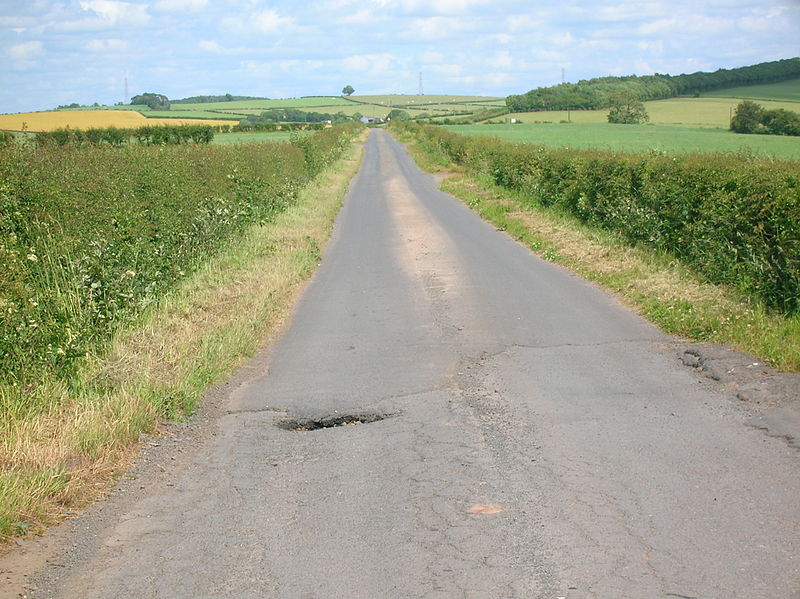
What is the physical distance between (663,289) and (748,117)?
4876 cm

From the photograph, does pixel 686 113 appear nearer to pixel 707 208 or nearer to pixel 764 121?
pixel 764 121

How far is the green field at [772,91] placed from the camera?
59938 millimetres

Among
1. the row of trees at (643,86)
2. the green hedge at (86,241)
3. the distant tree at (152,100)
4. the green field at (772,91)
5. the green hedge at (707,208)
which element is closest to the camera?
the green hedge at (86,241)


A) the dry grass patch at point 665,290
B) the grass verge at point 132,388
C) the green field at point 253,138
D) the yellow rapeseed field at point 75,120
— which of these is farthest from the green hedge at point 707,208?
the yellow rapeseed field at point 75,120

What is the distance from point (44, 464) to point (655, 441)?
14.9 ft

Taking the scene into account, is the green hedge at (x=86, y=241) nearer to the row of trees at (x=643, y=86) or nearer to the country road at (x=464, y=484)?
the country road at (x=464, y=484)

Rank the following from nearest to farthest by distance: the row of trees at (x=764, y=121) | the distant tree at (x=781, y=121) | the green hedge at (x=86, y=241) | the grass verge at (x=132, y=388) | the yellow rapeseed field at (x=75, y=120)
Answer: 1. the grass verge at (x=132, y=388)
2. the green hedge at (x=86, y=241)
3. the yellow rapeseed field at (x=75, y=120)
4. the distant tree at (x=781, y=121)
5. the row of trees at (x=764, y=121)

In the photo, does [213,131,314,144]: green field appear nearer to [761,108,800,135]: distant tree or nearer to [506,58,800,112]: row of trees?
[761,108,800,135]: distant tree

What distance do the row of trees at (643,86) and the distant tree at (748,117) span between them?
16.6 feet

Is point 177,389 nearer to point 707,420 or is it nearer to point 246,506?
point 246,506

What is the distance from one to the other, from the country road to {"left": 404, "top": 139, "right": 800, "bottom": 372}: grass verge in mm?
604

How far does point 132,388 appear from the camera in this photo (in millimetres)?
7605

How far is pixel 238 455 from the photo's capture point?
259 inches

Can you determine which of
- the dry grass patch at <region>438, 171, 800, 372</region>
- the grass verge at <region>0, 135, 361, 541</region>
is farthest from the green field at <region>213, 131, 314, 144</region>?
the grass verge at <region>0, 135, 361, 541</region>
